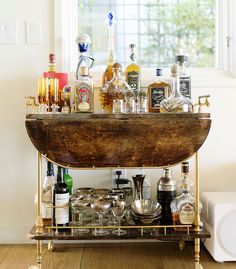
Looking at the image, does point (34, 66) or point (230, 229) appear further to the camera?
point (34, 66)

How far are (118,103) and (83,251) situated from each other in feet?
3.06

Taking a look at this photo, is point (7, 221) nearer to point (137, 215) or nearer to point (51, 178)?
point (51, 178)

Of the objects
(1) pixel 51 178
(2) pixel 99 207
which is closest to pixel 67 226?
(2) pixel 99 207

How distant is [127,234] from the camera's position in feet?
6.80

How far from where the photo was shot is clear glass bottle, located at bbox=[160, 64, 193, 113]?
2118 mm

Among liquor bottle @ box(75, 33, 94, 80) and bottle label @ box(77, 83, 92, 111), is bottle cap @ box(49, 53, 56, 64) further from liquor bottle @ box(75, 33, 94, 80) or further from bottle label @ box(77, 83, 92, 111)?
bottle label @ box(77, 83, 92, 111)

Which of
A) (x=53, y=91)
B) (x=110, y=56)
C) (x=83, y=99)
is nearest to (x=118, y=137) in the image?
(x=83, y=99)

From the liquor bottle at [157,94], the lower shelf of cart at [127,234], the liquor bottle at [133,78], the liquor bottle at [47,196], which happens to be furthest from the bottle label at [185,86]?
the liquor bottle at [47,196]

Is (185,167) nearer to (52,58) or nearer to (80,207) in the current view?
(80,207)

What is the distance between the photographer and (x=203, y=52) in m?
2.71

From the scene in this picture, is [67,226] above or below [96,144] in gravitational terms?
below

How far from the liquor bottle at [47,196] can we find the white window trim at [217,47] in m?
0.61

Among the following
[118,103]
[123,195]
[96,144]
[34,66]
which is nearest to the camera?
[96,144]

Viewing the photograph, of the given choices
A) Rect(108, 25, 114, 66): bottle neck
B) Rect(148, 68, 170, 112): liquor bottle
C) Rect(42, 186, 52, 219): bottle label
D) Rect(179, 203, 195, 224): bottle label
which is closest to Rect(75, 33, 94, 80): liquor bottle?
Rect(108, 25, 114, 66): bottle neck
